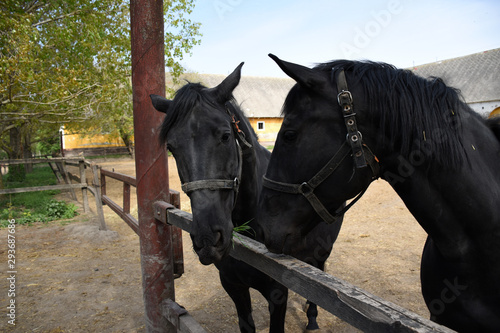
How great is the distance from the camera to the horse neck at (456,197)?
151cm

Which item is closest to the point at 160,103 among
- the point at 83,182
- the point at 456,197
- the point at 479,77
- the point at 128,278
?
the point at 456,197

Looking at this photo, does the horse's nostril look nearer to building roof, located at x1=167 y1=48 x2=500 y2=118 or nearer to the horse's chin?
the horse's chin

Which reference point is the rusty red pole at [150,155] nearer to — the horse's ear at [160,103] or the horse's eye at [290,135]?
the horse's ear at [160,103]

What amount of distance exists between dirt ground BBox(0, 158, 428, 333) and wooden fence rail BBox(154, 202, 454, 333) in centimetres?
260

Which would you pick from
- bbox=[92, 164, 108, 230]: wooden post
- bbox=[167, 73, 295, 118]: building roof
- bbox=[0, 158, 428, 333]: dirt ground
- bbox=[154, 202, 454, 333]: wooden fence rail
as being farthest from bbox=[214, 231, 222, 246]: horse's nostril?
bbox=[167, 73, 295, 118]: building roof

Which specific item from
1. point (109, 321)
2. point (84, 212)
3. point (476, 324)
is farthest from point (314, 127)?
point (84, 212)

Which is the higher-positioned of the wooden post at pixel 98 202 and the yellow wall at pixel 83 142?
the yellow wall at pixel 83 142

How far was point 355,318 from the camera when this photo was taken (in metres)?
1.02

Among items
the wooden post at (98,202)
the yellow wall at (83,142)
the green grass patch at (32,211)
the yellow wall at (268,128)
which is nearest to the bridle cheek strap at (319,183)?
the wooden post at (98,202)

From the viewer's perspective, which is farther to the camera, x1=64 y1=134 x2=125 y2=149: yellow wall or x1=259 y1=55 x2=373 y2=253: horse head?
x1=64 y1=134 x2=125 y2=149: yellow wall

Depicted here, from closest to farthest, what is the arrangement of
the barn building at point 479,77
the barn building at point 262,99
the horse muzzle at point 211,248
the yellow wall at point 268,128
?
the horse muzzle at point 211,248, the barn building at point 479,77, the yellow wall at point 268,128, the barn building at point 262,99

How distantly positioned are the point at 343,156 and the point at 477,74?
112 feet

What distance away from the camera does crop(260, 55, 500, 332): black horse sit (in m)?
1.46

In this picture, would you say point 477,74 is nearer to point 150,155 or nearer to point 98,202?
point 98,202
